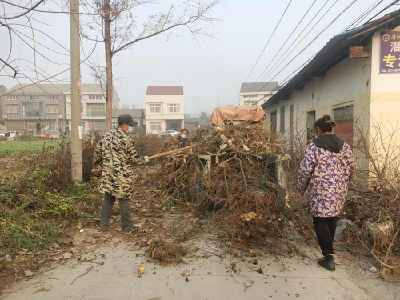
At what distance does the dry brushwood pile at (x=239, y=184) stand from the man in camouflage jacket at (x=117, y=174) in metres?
1.33

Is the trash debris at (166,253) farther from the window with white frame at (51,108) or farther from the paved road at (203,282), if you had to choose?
the window with white frame at (51,108)

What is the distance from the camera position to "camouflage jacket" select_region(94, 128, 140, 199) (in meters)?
4.98

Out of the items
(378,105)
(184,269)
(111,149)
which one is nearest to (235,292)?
(184,269)

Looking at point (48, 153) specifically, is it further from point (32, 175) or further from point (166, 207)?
point (166, 207)

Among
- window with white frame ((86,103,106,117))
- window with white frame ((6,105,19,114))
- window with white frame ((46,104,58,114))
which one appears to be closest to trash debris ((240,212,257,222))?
window with white frame ((46,104,58,114))

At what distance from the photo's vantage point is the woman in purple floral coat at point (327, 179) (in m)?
3.76

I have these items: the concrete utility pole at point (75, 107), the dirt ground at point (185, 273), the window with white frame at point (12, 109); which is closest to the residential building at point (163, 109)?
the window with white frame at point (12, 109)

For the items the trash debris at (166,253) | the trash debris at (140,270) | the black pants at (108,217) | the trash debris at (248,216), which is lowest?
the trash debris at (140,270)

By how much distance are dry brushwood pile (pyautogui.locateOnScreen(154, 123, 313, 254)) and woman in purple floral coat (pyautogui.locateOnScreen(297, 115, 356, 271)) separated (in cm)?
52

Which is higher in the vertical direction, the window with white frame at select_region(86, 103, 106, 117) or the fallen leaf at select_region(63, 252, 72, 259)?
the window with white frame at select_region(86, 103, 106, 117)

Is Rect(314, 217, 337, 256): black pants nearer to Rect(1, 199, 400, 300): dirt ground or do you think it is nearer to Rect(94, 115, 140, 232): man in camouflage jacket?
Rect(1, 199, 400, 300): dirt ground

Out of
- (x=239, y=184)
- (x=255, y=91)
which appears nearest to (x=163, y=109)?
(x=255, y=91)

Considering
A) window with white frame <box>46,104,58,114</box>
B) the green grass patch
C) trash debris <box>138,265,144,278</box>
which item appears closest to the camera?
trash debris <box>138,265,144,278</box>

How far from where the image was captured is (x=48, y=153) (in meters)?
7.00
